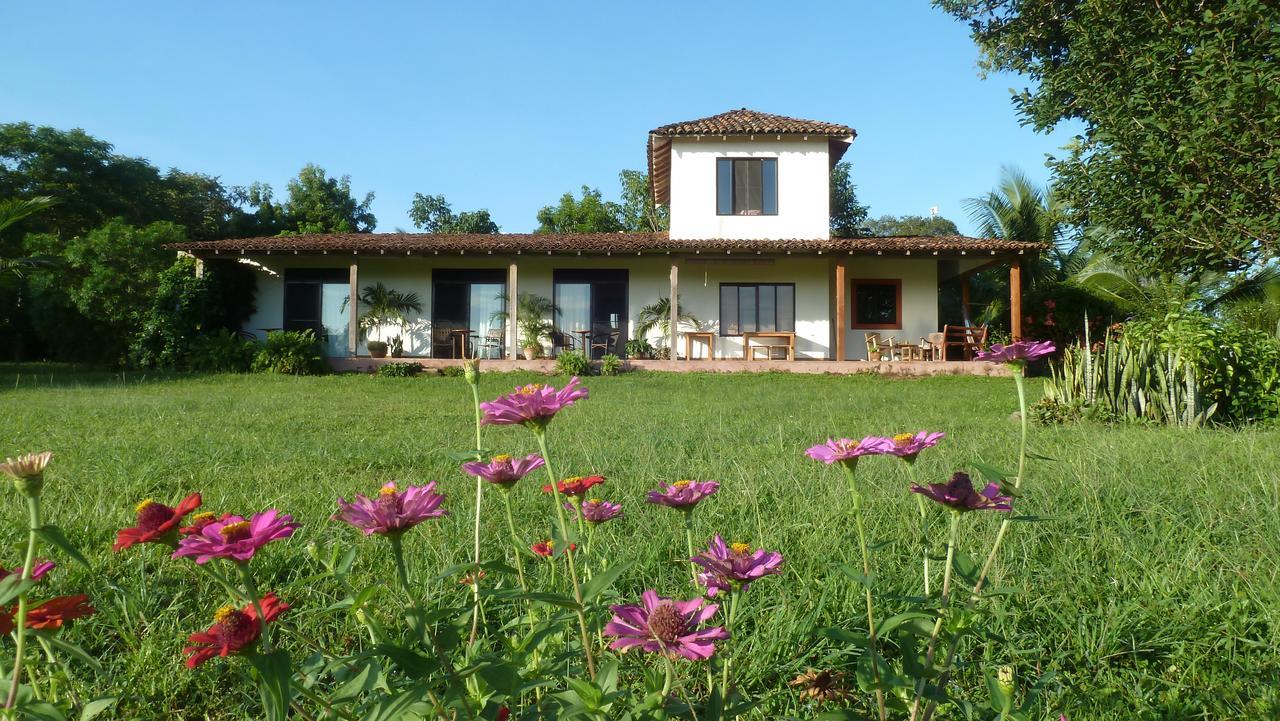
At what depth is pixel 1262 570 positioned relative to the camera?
7.79 feet

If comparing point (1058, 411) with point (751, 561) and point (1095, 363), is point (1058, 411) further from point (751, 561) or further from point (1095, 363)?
point (751, 561)

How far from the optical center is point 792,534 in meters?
2.78

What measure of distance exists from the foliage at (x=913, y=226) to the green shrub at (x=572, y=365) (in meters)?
32.9

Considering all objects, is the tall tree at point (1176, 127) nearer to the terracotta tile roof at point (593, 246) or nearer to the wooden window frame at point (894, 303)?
the terracotta tile roof at point (593, 246)

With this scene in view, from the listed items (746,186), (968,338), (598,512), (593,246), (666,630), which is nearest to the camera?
(666,630)

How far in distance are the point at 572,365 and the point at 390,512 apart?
1385 centimetres

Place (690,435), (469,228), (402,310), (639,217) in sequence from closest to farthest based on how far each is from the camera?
(690,435) → (402,310) → (639,217) → (469,228)

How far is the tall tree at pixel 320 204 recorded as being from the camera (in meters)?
33.5

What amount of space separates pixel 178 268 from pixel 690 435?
14.7 meters

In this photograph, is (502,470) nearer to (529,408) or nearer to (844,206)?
(529,408)

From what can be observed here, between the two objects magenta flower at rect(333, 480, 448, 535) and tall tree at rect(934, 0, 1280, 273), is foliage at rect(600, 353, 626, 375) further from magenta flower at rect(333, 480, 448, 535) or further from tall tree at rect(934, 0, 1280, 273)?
magenta flower at rect(333, 480, 448, 535)

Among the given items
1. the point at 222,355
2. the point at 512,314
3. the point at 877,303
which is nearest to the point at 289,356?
the point at 222,355

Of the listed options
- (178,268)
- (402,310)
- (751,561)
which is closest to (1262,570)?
(751,561)

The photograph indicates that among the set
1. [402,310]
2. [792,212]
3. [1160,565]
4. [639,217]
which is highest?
[639,217]
